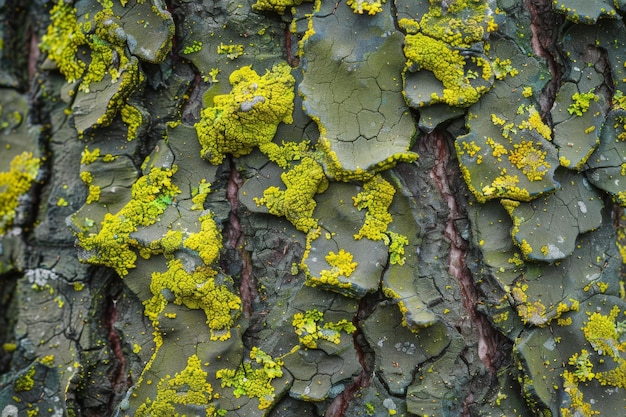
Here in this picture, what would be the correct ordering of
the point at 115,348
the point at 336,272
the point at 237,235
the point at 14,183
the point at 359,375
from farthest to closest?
the point at 14,183 → the point at 115,348 → the point at 237,235 → the point at 359,375 → the point at 336,272

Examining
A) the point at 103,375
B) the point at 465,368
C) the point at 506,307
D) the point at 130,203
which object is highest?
the point at 130,203

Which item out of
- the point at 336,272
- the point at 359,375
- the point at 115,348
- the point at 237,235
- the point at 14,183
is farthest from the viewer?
the point at 14,183

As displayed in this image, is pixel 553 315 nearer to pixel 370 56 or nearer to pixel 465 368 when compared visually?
pixel 465 368

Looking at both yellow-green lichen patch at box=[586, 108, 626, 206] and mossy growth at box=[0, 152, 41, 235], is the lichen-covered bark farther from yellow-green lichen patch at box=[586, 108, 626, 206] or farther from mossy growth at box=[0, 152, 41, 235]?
mossy growth at box=[0, 152, 41, 235]

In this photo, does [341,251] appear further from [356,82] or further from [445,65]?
[445,65]

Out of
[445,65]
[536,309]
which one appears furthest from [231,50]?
[536,309]

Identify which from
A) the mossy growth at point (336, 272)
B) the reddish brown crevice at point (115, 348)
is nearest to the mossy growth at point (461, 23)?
the mossy growth at point (336, 272)

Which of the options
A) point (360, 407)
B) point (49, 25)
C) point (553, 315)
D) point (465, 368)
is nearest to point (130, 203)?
point (49, 25)
